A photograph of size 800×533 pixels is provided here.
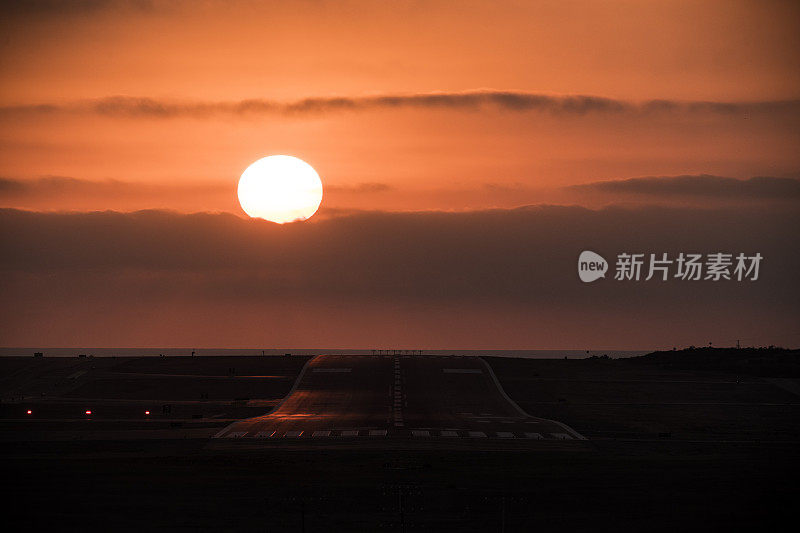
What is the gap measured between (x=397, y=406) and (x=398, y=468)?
48.8 metres

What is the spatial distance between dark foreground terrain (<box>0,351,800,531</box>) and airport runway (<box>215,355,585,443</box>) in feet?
13.1

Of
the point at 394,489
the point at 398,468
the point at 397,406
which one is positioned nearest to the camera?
the point at 394,489

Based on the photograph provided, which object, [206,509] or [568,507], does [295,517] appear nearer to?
[206,509]

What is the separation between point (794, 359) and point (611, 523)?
138 metres

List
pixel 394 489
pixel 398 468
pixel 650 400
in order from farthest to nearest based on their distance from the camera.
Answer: pixel 650 400, pixel 398 468, pixel 394 489

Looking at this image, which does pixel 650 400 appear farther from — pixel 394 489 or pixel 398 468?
pixel 394 489

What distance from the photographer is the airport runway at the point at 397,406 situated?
110 meters

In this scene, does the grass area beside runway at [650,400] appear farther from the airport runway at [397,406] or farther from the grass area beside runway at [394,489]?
the grass area beside runway at [394,489]

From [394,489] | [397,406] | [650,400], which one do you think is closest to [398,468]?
[394,489]

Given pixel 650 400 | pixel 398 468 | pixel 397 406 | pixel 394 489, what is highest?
pixel 650 400

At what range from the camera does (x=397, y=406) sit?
136000mm

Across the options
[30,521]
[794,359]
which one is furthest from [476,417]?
[794,359]

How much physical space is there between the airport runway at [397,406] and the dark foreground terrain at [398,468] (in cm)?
400

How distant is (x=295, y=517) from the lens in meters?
67.8
